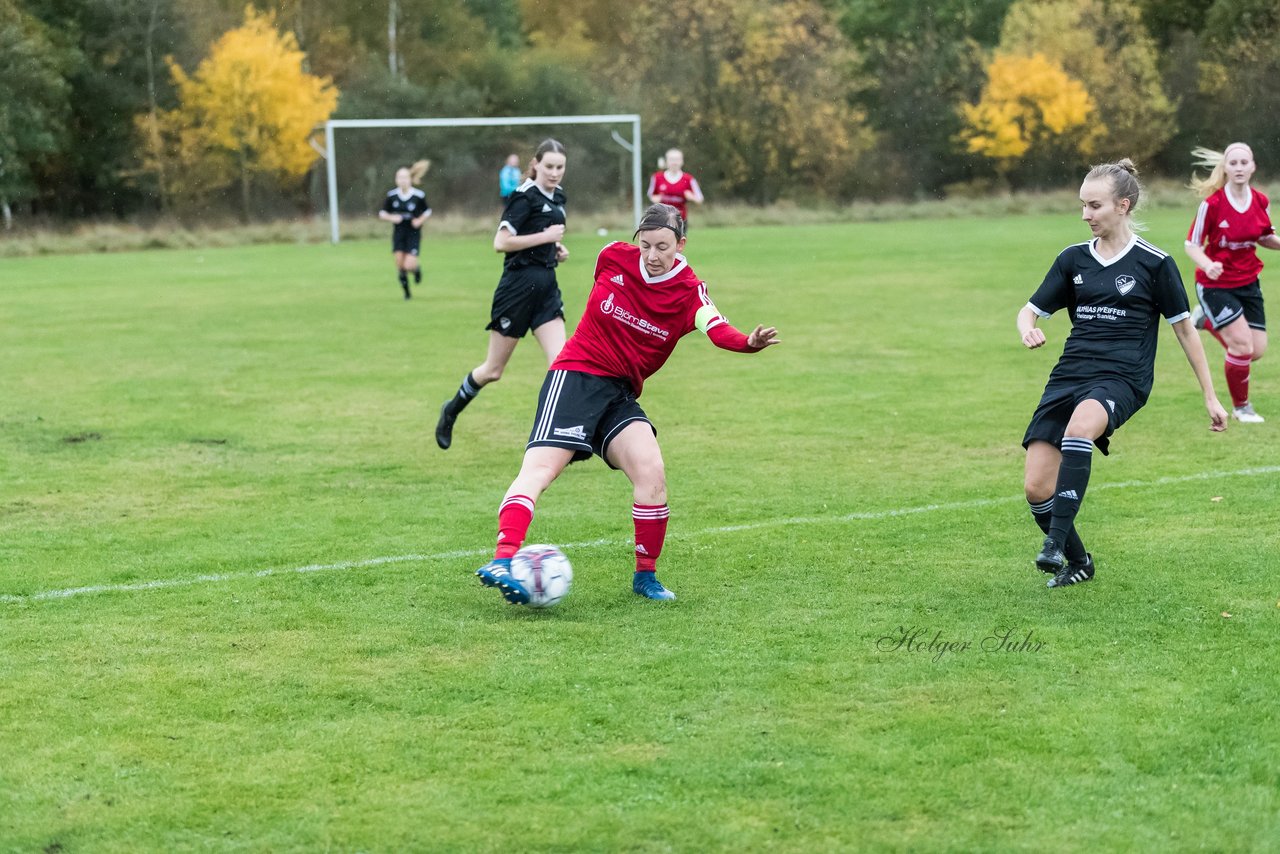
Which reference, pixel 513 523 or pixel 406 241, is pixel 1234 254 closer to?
pixel 513 523

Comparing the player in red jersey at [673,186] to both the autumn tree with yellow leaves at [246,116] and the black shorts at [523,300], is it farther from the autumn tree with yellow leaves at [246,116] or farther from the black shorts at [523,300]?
the autumn tree with yellow leaves at [246,116]

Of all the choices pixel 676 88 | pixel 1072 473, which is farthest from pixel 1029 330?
pixel 676 88

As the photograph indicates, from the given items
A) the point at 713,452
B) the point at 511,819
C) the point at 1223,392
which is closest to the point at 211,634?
the point at 511,819

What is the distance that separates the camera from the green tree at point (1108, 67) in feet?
181

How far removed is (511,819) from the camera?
401 cm

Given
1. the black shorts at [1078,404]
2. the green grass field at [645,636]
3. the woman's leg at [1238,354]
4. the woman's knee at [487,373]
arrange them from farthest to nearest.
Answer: the woman's leg at [1238,354]
the woman's knee at [487,373]
the black shorts at [1078,404]
the green grass field at [645,636]

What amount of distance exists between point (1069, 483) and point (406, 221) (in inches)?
673

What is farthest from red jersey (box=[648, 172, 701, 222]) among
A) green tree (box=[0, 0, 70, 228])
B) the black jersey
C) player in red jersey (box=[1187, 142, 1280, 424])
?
green tree (box=[0, 0, 70, 228])

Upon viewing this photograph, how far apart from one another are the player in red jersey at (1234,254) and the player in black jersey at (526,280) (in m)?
4.31

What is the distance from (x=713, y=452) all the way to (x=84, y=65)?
4421 centimetres

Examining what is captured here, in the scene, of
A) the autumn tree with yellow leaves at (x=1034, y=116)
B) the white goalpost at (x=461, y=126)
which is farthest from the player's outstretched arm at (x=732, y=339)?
the autumn tree with yellow leaves at (x=1034, y=116)

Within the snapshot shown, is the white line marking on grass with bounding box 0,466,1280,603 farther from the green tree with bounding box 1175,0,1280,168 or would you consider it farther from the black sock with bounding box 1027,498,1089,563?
Result: the green tree with bounding box 1175,0,1280,168

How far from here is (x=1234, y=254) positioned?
33.8ft

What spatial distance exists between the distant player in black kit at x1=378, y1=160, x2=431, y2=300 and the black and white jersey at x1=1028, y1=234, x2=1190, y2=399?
15680mm
